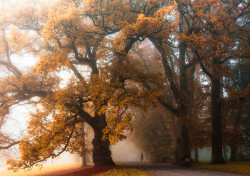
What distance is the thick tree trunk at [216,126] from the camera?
64.6ft

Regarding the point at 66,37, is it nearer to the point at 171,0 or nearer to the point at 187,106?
the point at 171,0

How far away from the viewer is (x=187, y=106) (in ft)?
67.1

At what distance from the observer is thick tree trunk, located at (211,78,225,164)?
19700 millimetres

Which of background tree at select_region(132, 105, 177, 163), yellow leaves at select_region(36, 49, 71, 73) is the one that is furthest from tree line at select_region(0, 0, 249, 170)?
background tree at select_region(132, 105, 177, 163)

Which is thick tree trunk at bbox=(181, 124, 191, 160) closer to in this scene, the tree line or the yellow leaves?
the tree line

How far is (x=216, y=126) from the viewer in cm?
2042

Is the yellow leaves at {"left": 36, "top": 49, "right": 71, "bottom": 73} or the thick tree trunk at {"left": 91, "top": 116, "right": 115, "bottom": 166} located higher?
the yellow leaves at {"left": 36, "top": 49, "right": 71, "bottom": 73}

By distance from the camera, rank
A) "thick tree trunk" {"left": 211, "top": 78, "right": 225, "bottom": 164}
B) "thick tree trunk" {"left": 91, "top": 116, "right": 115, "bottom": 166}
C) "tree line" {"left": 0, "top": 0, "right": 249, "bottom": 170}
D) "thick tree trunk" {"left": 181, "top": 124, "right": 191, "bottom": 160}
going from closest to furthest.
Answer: "tree line" {"left": 0, "top": 0, "right": 249, "bottom": 170}, "thick tree trunk" {"left": 91, "top": 116, "right": 115, "bottom": 166}, "thick tree trunk" {"left": 211, "top": 78, "right": 225, "bottom": 164}, "thick tree trunk" {"left": 181, "top": 124, "right": 191, "bottom": 160}

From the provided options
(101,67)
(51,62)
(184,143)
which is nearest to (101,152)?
(101,67)

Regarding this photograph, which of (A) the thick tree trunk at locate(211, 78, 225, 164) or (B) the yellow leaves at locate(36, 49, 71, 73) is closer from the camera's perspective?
(B) the yellow leaves at locate(36, 49, 71, 73)

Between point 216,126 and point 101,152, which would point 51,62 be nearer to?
point 101,152

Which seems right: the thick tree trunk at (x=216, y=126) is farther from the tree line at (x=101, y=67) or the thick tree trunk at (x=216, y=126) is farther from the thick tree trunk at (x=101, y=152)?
the thick tree trunk at (x=101, y=152)

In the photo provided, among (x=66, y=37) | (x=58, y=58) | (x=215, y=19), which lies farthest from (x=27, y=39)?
(x=215, y=19)

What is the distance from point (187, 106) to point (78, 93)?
34.6 feet
